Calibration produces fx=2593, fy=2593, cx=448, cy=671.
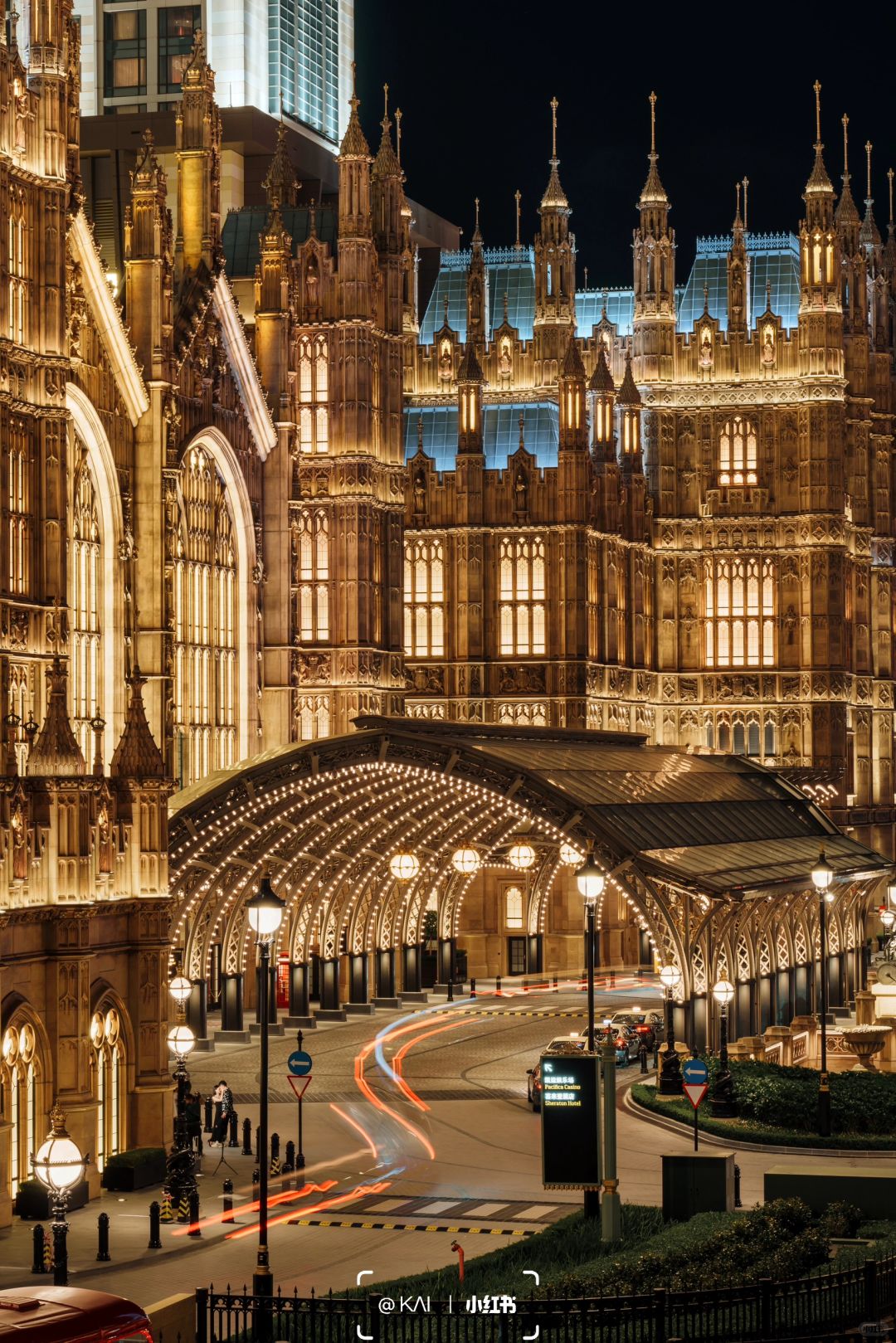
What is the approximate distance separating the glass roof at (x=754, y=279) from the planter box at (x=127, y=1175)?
64.1m

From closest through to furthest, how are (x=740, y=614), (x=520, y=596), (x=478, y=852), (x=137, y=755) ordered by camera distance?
(x=137, y=755)
(x=478, y=852)
(x=520, y=596)
(x=740, y=614)

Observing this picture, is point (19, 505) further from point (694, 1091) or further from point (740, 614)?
point (740, 614)

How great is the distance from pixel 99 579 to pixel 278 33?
51336mm

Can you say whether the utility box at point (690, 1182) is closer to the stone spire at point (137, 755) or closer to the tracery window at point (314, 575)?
the stone spire at point (137, 755)

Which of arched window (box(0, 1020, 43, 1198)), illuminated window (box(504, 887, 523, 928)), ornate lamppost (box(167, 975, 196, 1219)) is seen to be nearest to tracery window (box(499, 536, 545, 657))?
illuminated window (box(504, 887, 523, 928))

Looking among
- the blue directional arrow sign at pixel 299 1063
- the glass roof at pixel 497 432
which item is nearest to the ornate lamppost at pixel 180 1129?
the blue directional arrow sign at pixel 299 1063

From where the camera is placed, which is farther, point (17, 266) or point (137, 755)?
point (17, 266)

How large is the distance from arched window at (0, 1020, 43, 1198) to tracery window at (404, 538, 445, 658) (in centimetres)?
5195

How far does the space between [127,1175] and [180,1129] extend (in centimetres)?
199

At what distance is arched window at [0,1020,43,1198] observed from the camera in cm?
4172

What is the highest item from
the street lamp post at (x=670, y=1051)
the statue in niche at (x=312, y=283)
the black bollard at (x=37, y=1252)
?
the statue in niche at (x=312, y=283)

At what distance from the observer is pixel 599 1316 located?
26.1 metres

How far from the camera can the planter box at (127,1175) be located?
4322cm

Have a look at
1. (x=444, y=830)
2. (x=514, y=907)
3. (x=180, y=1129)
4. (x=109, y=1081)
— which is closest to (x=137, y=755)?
(x=109, y=1081)
